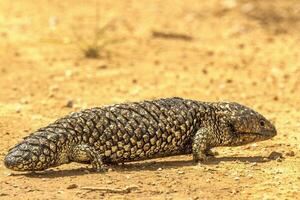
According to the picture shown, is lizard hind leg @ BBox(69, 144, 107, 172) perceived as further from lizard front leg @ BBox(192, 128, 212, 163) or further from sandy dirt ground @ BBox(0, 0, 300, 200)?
lizard front leg @ BBox(192, 128, 212, 163)

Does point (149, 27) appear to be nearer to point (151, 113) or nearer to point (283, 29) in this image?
point (283, 29)

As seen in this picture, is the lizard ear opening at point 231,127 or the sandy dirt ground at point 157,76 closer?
the sandy dirt ground at point 157,76

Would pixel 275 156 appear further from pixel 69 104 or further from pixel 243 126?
pixel 69 104

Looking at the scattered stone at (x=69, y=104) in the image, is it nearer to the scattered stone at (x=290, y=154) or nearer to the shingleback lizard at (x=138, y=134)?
the shingleback lizard at (x=138, y=134)

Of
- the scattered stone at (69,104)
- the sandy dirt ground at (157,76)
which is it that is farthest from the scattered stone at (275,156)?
the scattered stone at (69,104)

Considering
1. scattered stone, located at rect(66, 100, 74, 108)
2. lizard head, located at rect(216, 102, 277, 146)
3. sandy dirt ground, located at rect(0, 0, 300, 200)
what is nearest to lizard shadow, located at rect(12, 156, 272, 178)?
sandy dirt ground, located at rect(0, 0, 300, 200)

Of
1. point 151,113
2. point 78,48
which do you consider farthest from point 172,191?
point 78,48

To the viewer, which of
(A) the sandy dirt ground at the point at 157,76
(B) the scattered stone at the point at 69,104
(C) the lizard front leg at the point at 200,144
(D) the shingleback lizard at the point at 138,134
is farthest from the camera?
(B) the scattered stone at the point at 69,104

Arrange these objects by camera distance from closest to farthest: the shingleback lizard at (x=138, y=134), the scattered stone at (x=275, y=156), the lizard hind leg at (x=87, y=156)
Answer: the shingleback lizard at (x=138, y=134), the lizard hind leg at (x=87, y=156), the scattered stone at (x=275, y=156)

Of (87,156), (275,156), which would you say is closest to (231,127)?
(275,156)
